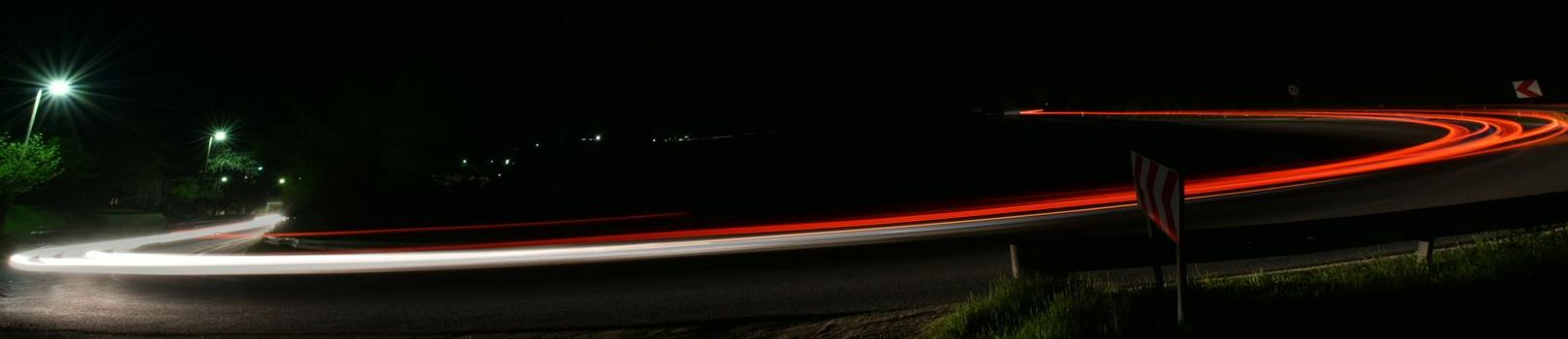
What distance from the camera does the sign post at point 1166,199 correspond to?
15.8ft

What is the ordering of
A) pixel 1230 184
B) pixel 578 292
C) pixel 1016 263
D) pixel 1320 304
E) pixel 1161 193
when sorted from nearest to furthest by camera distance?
pixel 1161 193 → pixel 1320 304 → pixel 1016 263 → pixel 578 292 → pixel 1230 184

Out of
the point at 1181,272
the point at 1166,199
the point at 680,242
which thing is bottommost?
the point at 680,242

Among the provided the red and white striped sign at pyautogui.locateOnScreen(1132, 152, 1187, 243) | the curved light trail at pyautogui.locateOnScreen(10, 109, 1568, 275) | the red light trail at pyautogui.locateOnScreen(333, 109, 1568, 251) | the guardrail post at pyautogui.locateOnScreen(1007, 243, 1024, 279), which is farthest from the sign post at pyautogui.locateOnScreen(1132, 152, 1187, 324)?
the red light trail at pyautogui.locateOnScreen(333, 109, 1568, 251)

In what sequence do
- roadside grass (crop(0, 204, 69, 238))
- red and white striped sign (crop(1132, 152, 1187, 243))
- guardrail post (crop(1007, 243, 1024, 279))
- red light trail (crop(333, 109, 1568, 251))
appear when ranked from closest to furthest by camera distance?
1. red and white striped sign (crop(1132, 152, 1187, 243))
2. guardrail post (crop(1007, 243, 1024, 279))
3. red light trail (crop(333, 109, 1568, 251))
4. roadside grass (crop(0, 204, 69, 238))

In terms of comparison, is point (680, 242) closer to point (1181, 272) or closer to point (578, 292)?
point (578, 292)

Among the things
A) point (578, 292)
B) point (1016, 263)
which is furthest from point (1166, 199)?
point (578, 292)

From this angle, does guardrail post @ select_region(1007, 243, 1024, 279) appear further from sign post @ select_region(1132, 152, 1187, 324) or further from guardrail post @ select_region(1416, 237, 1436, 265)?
guardrail post @ select_region(1416, 237, 1436, 265)

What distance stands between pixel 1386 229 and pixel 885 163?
98.2 ft

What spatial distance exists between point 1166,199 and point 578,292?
250 inches

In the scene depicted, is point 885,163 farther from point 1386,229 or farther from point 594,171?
point 1386,229

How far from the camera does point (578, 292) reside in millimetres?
9547

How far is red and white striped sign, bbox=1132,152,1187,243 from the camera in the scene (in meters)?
4.80

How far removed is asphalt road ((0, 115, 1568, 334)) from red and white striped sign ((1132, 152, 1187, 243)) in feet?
7.74

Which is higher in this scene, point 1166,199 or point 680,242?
point 1166,199
